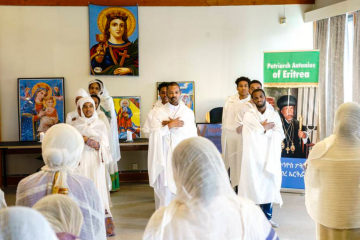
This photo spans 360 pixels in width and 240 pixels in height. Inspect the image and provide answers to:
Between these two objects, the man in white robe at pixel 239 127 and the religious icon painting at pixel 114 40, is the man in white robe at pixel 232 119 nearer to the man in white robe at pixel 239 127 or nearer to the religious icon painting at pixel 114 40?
the man in white robe at pixel 239 127

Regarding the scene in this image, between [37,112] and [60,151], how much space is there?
6.22m

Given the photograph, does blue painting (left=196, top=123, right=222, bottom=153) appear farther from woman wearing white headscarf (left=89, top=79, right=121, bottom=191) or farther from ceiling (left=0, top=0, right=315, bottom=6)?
ceiling (left=0, top=0, right=315, bottom=6)

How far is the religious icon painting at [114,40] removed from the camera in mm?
8812

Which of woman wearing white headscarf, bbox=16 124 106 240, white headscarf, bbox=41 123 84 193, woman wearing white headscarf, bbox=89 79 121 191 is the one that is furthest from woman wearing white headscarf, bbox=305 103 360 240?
woman wearing white headscarf, bbox=89 79 121 191

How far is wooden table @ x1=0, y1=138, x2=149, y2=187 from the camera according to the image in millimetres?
8125

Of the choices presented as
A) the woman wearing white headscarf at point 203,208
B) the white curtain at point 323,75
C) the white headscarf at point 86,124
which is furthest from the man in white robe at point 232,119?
the woman wearing white headscarf at point 203,208

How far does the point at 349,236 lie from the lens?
140 inches

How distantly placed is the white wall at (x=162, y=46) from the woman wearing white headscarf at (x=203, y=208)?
272 inches

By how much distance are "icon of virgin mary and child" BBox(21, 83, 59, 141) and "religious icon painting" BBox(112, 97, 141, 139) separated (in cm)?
117

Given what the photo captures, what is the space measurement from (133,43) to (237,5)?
2161 millimetres

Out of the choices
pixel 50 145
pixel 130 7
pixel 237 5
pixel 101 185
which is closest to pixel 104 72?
pixel 130 7

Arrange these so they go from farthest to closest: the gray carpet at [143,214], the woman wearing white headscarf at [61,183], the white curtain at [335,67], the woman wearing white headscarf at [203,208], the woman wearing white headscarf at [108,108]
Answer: the white curtain at [335,67] → the woman wearing white headscarf at [108,108] → the gray carpet at [143,214] → the woman wearing white headscarf at [61,183] → the woman wearing white headscarf at [203,208]

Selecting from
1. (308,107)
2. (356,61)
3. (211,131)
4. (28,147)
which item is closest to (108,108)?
(28,147)

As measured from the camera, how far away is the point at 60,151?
2.85 metres
